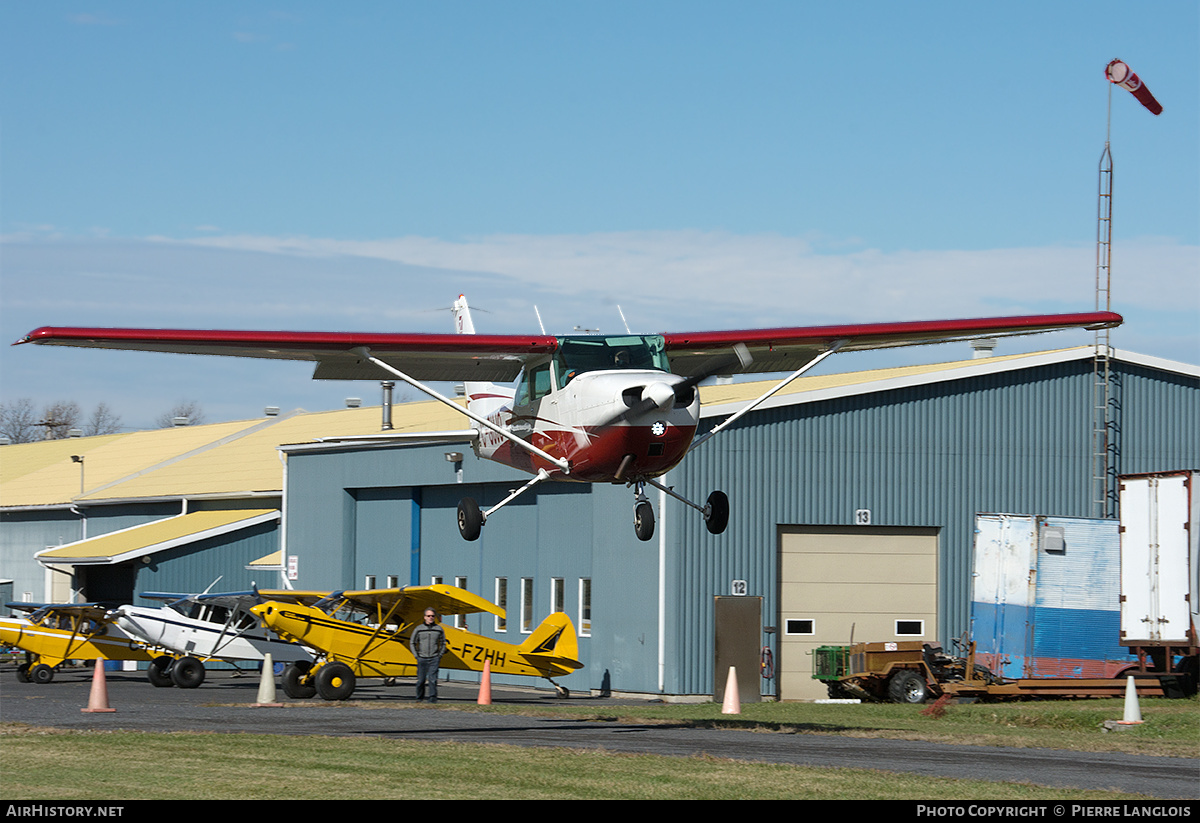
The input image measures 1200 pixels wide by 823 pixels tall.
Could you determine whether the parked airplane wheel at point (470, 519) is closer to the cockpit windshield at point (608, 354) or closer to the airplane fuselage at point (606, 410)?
the airplane fuselage at point (606, 410)

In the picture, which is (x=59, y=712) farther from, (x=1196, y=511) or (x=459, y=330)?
(x=1196, y=511)

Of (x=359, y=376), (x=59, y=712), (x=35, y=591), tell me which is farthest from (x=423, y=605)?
(x=35, y=591)

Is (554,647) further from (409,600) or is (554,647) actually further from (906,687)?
(906,687)

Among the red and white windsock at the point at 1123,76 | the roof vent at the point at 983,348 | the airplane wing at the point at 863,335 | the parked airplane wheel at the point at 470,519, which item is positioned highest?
the red and white windsock at the point at 1123,76

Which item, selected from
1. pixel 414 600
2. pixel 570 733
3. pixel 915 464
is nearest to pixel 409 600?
pixel 414 600

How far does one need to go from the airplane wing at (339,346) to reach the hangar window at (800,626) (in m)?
12.0

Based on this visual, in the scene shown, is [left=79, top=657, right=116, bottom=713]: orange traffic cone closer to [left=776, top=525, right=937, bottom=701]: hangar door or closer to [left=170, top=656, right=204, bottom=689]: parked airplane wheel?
[left=170, top=656, right=204, bottom=689]: parked airplane wheel

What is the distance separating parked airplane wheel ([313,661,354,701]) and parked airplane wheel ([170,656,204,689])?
5024 millimetres

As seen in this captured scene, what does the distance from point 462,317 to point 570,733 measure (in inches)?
316

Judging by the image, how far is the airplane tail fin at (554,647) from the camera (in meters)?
28.1

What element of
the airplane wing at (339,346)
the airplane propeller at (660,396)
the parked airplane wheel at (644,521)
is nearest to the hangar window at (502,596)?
the airplane wing at (339,346)

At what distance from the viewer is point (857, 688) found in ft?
87.5

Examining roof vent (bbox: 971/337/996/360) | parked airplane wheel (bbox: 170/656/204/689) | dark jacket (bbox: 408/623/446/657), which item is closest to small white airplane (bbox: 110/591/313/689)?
parked airplane wheel (bbox: 170/656/204/689)
